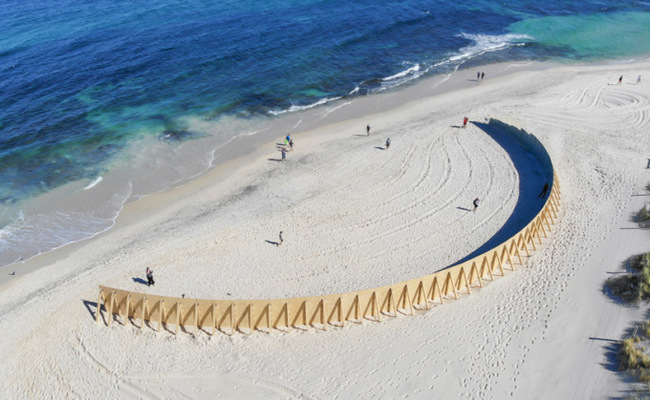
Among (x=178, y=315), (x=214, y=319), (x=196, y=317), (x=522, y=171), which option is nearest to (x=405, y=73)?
(x=522, y=171)

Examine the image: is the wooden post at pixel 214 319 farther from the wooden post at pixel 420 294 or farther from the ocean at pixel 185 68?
the ocean at pixel 185 68

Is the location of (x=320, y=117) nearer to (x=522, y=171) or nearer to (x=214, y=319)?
(x=522, y=171)

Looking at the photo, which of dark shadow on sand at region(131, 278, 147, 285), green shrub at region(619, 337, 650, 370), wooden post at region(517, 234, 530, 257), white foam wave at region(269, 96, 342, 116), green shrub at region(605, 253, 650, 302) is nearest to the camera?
green shrub at region(619, 337, 650, 370)

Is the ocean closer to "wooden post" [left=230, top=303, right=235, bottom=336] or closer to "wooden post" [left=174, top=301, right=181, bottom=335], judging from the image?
"wooden post" [left=174, top=301, right=181, bottom=335]

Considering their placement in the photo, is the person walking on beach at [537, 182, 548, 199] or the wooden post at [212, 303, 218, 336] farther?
the person walking on beach at [537, 182, 548, 199]

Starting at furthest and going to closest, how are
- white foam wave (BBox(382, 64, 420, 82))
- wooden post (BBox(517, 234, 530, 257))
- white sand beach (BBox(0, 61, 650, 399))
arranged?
white foam wave (BBox(382, 64, 420, 82)) < wooden post (BBox(517, 234, 530, 257)) < white sand beach (BBox(0, 61, 650, 399))

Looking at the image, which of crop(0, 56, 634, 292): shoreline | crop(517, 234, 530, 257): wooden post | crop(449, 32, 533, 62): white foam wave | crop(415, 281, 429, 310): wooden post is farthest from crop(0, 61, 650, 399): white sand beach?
crop(449, 32, 533, 62): white foam wave
